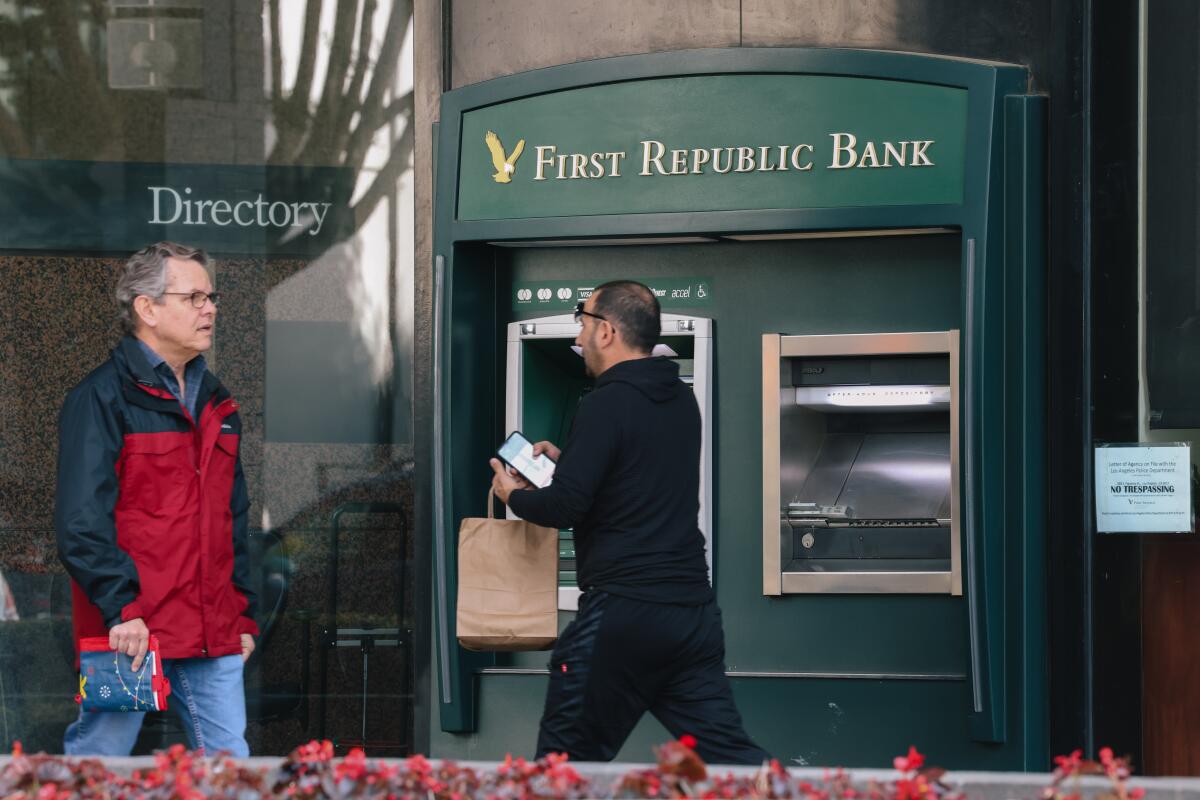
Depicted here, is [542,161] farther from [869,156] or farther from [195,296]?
[195,296]

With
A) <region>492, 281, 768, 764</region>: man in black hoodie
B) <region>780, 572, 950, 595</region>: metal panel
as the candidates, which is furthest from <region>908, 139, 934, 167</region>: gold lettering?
<region>492, 281, 768, 764</region>: man in black hoodie

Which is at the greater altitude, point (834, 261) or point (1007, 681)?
point (834, 261)

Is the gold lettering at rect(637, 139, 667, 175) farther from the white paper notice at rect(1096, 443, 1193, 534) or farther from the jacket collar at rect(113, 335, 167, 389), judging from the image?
the jacket collar at rect(113, 335, 167, 389)

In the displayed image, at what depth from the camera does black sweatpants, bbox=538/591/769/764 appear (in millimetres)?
3471

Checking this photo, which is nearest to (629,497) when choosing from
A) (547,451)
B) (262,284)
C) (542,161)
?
(547,451)

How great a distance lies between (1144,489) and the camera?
4.53 metres

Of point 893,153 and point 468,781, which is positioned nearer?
point 468,781

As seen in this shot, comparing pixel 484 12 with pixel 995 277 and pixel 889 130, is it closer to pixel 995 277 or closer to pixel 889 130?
pixel 889 130

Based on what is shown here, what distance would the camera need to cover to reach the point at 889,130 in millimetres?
4484

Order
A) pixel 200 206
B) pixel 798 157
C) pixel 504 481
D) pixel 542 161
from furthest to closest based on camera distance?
pixel 200 206, pixel 542 161, pixel 798 157, pixel 504 481

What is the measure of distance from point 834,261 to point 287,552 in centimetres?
218

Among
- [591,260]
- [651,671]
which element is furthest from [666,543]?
[591,260]

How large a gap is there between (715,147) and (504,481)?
1.37m

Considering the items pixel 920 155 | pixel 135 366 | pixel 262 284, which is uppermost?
pixel 920 155
